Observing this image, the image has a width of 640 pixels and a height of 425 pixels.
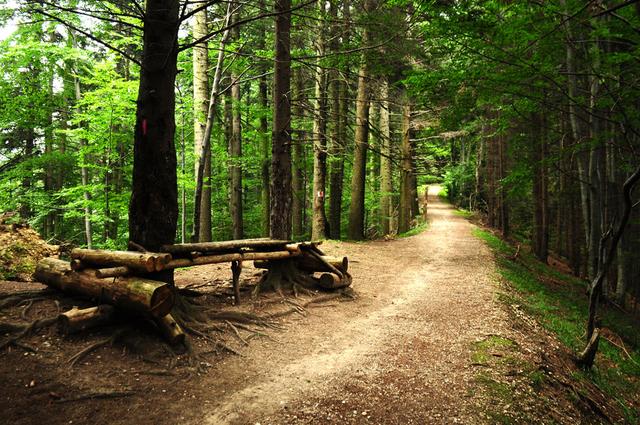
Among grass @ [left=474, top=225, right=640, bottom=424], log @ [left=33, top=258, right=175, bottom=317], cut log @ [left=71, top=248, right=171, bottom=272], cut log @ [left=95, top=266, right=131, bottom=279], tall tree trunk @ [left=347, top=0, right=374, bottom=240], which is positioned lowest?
grass @ [left=474, top=225, right=640, bottom=424]

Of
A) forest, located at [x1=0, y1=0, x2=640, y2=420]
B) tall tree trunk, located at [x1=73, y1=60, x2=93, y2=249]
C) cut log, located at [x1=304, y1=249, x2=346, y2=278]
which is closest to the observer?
forest, located at [x1=0, y1=0, x2=640, y2=420]

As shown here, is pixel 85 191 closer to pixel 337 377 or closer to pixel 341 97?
pixel 341 97

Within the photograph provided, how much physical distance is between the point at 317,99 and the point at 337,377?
7.45 meters

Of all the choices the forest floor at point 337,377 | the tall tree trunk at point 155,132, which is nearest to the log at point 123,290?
the forest floor at point 337,377

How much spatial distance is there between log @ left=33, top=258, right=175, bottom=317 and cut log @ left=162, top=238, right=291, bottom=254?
25.8 inches

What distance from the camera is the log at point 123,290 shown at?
438cm

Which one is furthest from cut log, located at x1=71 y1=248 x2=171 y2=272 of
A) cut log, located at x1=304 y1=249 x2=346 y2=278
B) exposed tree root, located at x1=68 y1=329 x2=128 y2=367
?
cut log, located at x1=304 y1=249 x2=346 y2=278

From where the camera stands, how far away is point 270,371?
4535 millimetres

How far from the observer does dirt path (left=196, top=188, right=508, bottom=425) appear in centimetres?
375

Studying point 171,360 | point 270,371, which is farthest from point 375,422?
point 171,360

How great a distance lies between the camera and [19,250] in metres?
8.20

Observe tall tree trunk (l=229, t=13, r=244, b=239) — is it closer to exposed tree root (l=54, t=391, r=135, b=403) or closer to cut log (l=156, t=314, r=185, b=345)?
cut log (l=156, t=314, r=185, b=345)

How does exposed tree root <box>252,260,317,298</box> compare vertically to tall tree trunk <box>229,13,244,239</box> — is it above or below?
below

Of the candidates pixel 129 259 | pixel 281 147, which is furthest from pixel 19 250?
pixel 281 147
